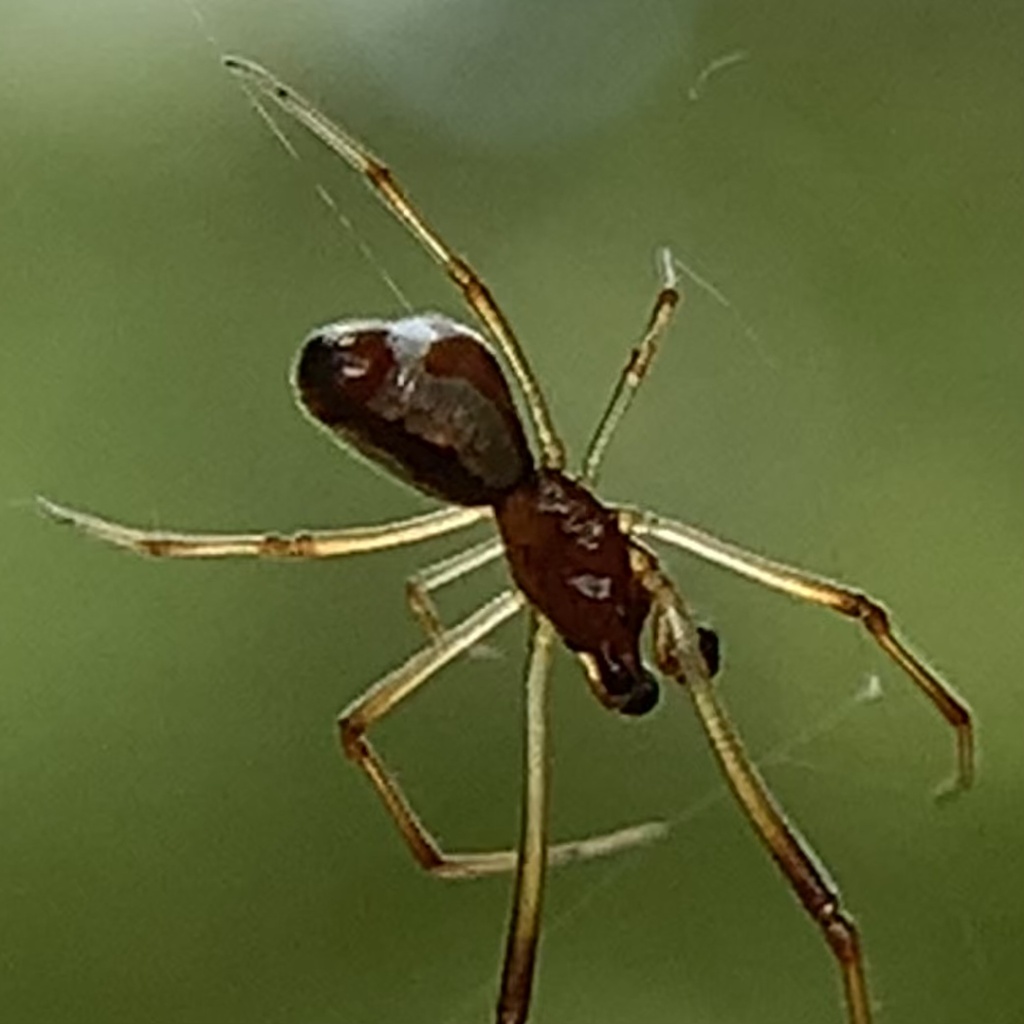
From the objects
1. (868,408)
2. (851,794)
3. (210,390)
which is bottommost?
(851,794)

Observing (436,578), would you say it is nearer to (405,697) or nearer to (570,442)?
(405,697)

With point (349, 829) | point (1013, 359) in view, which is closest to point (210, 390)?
point (349, 829)

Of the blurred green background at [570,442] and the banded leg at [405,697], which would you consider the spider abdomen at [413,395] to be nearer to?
the banded leg at [405,697]

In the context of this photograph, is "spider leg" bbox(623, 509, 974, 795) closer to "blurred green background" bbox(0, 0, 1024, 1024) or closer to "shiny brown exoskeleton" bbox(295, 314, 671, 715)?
"shiny brown exoskeleton" bbox(295, 314, 671, 715)

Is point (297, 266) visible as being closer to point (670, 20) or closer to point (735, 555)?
point (670, 20)

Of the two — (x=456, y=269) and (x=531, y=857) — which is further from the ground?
(x=456, y=269)

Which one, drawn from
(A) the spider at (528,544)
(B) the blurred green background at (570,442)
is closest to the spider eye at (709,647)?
(A) the spider at (528,544)

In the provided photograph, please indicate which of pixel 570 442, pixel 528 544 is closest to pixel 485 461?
pixel 528 544

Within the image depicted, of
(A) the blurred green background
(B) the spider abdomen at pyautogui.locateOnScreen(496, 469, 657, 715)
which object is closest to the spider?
A: (B) the spider abdomen at pyautogui.locateOnScreen(496, 469, 657, 715)
